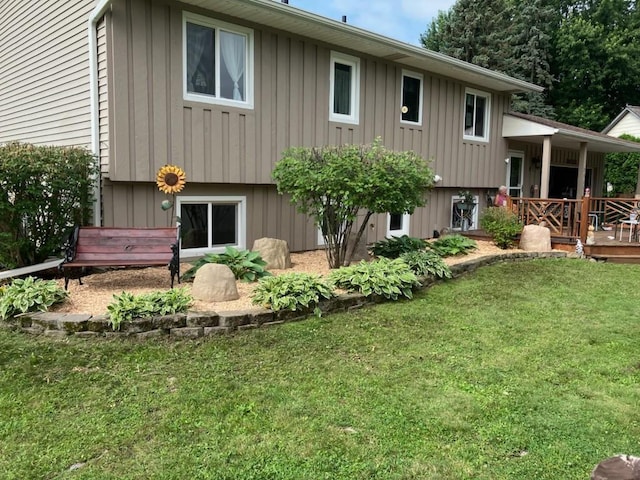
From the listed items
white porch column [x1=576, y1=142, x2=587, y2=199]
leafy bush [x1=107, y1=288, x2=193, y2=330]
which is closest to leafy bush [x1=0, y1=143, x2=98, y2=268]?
leafy bush [x1=107, y1=288, x2=193, y2=330]

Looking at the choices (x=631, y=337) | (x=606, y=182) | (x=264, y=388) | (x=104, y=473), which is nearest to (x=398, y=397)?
(x=264, y=388)

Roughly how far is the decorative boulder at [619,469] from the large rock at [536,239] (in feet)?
28.4

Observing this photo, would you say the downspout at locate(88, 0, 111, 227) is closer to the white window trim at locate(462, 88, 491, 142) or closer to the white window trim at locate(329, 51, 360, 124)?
the white window trim at locate(329, 51, 360, 124)

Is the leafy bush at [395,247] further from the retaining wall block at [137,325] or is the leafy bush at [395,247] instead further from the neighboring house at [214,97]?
the retaining wall block at [137,325]

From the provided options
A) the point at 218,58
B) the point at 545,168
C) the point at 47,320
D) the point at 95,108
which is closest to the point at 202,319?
the point at 47,320

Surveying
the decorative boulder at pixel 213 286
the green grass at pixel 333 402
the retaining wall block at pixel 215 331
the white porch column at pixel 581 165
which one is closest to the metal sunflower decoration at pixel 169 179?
the decorative boulder at pixel 213 286

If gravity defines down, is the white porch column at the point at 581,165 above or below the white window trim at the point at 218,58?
below

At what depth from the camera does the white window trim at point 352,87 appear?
9.09 m

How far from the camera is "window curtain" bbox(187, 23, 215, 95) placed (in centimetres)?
729

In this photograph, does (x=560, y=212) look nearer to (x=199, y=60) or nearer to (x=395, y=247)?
(x=395, y=247)

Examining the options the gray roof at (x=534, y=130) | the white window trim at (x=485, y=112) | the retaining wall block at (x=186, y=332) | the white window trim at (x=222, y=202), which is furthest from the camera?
the gray roof at (x=534, y=130)

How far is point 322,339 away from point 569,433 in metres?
2.27

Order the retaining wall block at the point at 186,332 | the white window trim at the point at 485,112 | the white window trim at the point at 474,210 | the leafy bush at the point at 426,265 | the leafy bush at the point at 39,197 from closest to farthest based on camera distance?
the retaining wall block at the point at 186,332, the leafy bush at the point at 39,197, the leafy bush at the point at 426,265, the white window trim at the point at 485,112, the white window trim at the point at 474,210

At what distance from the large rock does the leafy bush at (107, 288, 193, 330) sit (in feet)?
24.3
